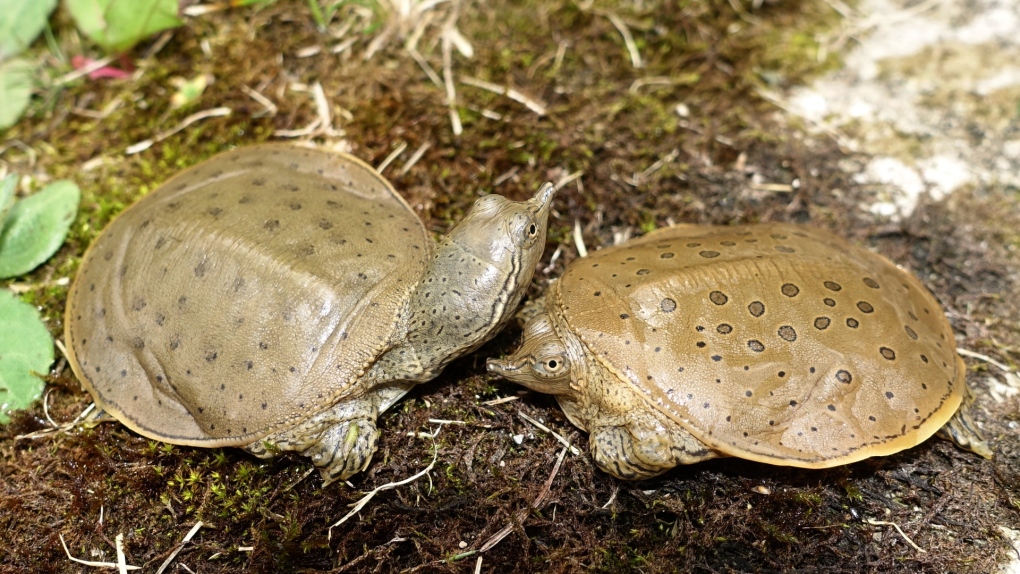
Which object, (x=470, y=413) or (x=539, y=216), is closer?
(x=539, y=216)

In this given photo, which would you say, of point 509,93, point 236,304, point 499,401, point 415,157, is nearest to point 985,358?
point 499,401

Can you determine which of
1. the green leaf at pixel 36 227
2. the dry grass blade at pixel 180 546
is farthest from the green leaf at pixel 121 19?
the dry grass blade at pixel 180 546

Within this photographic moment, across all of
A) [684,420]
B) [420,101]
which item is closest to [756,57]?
[420,101]

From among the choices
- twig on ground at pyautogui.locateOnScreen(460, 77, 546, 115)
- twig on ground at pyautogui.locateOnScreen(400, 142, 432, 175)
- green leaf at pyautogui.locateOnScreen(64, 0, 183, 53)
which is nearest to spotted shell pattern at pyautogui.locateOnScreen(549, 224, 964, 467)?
twig on ground at pyautogui.locateOnScreen(400, 142, 432, 175)

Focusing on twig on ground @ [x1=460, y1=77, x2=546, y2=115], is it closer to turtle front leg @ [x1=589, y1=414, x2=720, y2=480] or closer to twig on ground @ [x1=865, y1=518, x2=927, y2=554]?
turtle front leg @ [x1=589, y1=414, x2=720, y2=480]

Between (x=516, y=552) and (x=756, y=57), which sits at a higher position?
(x=756, y=57)

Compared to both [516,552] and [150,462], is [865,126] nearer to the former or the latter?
[516,552]
